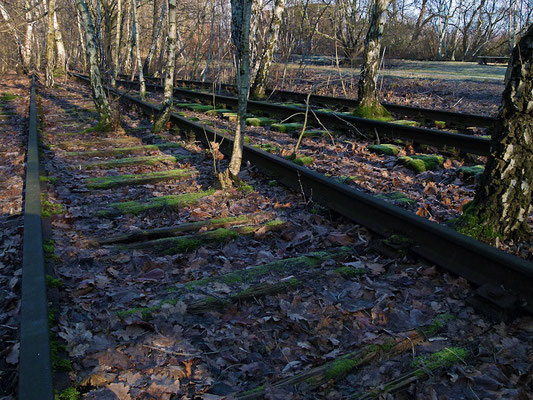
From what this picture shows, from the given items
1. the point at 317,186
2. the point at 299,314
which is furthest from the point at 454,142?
the point at 299,314

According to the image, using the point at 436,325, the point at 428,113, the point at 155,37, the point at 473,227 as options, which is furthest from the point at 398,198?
the point at 155,37

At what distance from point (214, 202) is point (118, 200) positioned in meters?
1.06

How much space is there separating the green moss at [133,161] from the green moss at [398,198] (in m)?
3.07

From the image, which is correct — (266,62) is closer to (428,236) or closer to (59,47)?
(428,236)

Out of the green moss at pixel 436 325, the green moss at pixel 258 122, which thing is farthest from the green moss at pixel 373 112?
the green moss at pixel 436 325

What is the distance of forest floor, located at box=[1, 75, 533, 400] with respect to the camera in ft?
6.40

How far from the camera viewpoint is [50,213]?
386 centimetres

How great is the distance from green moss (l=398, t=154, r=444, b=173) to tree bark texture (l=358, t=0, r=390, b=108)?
4088 millimetres

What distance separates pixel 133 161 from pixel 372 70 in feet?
20.4

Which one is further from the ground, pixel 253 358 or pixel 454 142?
pixel 454 142

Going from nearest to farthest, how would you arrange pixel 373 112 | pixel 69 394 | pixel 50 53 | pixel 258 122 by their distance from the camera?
1. pixel 69 394
2. pixel 258 122
3. pixel 373 112
4. pixel 50 53

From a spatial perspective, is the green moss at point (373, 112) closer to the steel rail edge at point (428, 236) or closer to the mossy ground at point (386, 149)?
the mossy ground at point (386, 149)

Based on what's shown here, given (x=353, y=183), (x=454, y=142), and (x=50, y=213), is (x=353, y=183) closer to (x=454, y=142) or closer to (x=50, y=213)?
(x=454, y=142)

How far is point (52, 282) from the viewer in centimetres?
259
